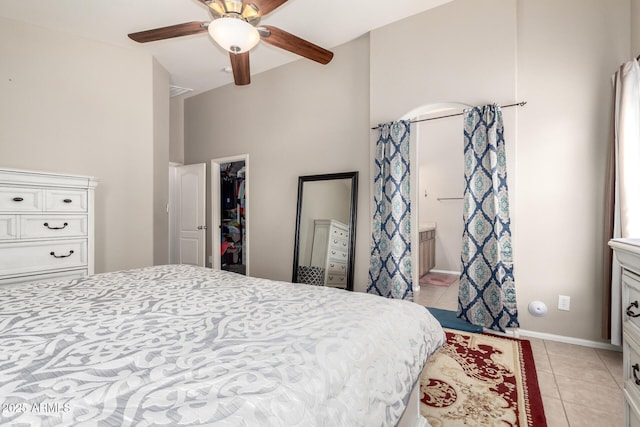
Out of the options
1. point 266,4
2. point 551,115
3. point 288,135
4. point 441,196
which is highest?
point 266,4

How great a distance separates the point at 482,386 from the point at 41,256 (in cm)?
312

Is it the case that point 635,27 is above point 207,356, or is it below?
above

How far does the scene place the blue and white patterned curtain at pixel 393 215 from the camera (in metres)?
3.06

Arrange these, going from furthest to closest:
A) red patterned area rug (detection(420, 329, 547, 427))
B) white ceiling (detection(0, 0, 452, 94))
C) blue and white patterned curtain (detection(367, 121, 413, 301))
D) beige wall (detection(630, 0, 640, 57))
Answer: blue and white patterned curtain (detection(367, 121, 413, 301))
white ceiling (detection(0, 0, 452, 94))
beige wall (detection(630, 0, 640, 57))
red patterned area rug (detection(420, 329, 547, 427))

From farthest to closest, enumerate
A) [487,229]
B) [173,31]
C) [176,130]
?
1. [176,130]
2. [487,229]
3. [173,31]

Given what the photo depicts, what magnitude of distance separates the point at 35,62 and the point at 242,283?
10.4 feet

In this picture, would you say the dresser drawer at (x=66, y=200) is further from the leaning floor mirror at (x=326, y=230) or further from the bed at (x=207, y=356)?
the leaning floor mirror at (x=326, y=230)

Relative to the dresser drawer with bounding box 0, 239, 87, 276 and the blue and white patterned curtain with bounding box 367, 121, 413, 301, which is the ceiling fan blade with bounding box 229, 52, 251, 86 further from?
the dresser drawer with bounding box 0, 239, 87, 276

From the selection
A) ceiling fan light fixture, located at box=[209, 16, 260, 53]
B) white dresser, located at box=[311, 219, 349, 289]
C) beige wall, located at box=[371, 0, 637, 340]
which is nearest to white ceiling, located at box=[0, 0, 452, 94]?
beige wall, located at box=[371, 0, 637, 340]

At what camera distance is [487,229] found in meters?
2.65

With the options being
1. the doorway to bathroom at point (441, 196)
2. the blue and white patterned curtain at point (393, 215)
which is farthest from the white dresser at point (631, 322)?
the doorway to bathroom at point (441, 196)

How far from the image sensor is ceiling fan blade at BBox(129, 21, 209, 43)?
6.64 feet

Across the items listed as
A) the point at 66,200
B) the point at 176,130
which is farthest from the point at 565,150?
the point at 176,130

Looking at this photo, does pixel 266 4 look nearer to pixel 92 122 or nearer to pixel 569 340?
pixel 92 122
